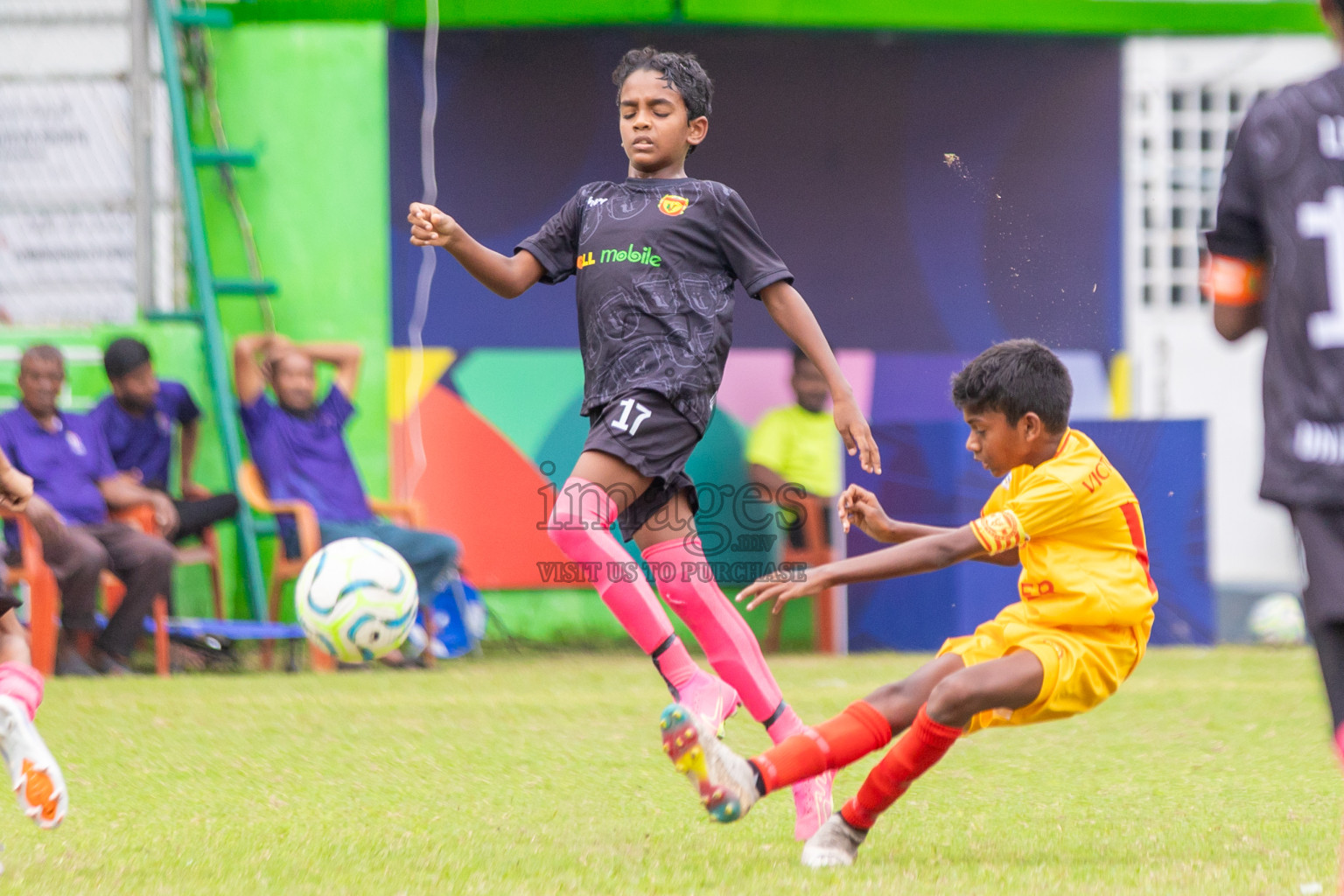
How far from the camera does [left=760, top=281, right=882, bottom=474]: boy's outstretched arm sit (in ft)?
11.6

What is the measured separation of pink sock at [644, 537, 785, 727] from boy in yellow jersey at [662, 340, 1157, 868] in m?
0.49

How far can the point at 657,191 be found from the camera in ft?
13.1

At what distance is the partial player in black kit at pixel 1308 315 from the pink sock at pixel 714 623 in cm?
164

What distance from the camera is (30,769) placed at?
320 centimetres

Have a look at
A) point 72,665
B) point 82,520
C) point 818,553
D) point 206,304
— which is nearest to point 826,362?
point 72,665

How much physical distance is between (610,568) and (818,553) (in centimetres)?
542

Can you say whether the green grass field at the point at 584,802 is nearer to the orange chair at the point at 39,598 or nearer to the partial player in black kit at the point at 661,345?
the partial player in black kit at the point at 661,345

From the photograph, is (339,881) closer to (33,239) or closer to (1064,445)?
(1064,445)

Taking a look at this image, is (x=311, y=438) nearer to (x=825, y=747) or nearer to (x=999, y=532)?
(x=825, y=747)

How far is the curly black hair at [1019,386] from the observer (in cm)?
347

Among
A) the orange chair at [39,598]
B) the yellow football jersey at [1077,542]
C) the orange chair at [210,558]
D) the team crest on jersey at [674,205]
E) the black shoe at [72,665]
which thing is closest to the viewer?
the yellow football jersey at [1077,542]

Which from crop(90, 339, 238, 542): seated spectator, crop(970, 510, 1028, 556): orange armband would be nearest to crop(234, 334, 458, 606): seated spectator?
crop(90, 339, 238, 542): seated spectator

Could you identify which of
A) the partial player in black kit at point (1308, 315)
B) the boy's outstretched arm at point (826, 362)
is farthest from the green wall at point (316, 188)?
the partial player in black kit at point (1308, 315)

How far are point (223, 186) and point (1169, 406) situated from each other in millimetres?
9978
